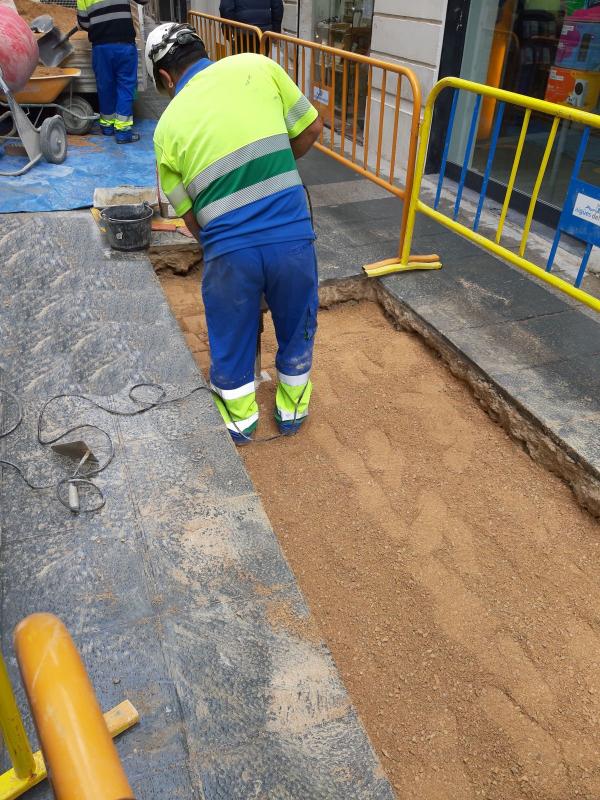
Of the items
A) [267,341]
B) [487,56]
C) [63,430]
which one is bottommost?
[267,341]

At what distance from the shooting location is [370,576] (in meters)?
2.78

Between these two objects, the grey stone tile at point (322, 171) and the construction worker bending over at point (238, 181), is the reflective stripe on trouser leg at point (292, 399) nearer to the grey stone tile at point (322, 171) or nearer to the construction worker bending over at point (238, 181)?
the construction worker bending over at point (238, 181)

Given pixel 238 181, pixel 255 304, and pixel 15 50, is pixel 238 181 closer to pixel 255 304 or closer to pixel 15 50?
pixel 255 304

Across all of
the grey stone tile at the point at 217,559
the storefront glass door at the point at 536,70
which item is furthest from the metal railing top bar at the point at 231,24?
the grey stone tile at the point at 217,559

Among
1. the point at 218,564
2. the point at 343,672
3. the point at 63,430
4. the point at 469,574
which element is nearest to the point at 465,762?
the point at 343,672

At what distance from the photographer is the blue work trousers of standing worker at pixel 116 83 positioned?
6836 millimetres

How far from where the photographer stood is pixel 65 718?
Answer: 0.86m

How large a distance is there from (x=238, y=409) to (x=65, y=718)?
2590 millimetres

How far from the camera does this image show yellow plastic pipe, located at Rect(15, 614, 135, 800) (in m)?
0.79

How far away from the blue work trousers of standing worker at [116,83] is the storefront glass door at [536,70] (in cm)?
357

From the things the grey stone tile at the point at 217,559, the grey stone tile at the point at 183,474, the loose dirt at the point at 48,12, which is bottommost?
the grey stone tile at the point at 183,474

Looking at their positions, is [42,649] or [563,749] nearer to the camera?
[42,649]

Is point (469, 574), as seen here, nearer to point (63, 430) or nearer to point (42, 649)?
point (63, 430)

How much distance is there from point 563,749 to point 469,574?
754mm
